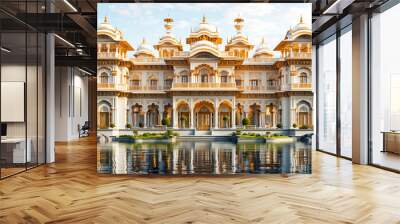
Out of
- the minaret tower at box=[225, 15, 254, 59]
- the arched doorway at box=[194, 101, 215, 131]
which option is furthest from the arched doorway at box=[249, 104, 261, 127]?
the minaret tower at box=[225, 15, 254, 59]

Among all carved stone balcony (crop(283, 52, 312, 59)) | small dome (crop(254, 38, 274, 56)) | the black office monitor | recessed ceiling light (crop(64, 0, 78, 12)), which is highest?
recessed ceiling light (crop(64, 0, 78, 12))

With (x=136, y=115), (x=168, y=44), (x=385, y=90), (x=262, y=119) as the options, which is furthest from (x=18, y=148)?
(x=385, y=90)

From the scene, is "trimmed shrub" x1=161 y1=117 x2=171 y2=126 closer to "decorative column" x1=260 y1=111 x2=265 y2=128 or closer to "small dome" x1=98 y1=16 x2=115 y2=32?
"decorative column" x1=260 y1=111 x2=265 y2=128

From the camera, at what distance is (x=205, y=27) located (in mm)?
6289

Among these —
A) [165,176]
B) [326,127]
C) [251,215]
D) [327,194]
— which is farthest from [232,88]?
[326,127]

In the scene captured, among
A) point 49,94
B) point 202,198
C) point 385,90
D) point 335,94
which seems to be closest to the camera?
point 202,198

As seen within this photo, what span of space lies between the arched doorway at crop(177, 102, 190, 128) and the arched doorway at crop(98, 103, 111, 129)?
1.23 metres

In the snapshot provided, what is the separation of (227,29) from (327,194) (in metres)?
3.21

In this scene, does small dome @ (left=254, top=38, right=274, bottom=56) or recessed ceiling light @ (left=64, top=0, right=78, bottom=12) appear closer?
small dome @ (left=254, top=38, right=274, bottom=56)

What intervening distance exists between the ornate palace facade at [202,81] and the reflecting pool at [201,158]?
37cm

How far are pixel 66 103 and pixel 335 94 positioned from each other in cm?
1090

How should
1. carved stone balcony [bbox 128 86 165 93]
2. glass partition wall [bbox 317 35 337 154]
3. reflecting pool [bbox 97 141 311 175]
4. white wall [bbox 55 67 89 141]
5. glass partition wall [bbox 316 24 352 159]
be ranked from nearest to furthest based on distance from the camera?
reflecting pool [bbox 97 141 311 175] < carved stone balcony [bbox 128 86 165 93] < glass partition wall [bbox 316 24 352 159] < glass partition wall [bbox 317 35 337 154] < white wall [bbox 55 67 89 141]

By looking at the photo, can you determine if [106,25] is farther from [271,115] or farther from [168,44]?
[271,115]

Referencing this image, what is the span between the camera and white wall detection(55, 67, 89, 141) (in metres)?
15.0
